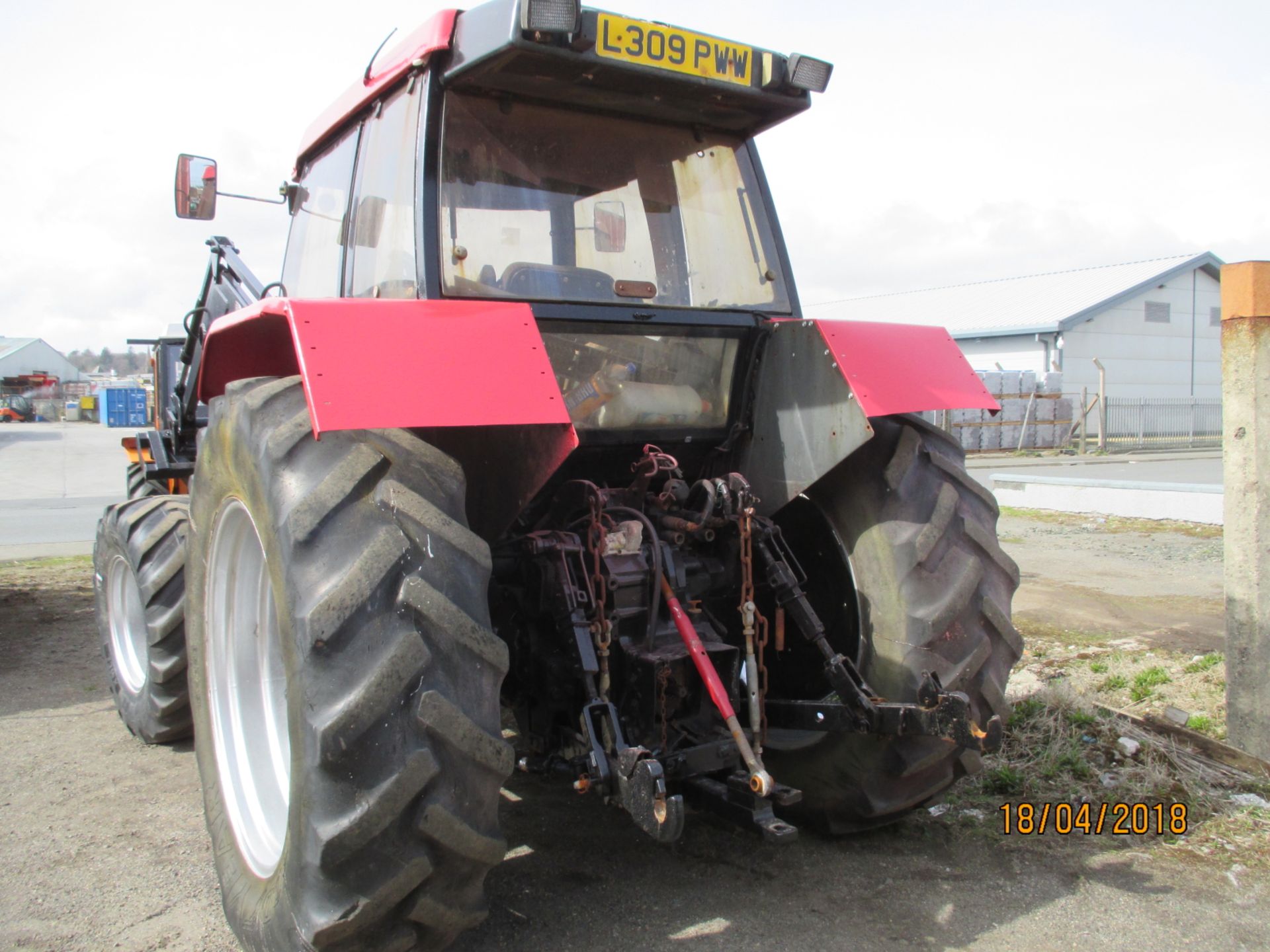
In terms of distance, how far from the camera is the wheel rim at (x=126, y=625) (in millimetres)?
4535

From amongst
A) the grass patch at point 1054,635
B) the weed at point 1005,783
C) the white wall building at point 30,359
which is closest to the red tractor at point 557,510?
the weed at point 1005,783

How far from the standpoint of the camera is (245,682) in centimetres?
301

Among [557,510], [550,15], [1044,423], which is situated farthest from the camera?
[1044,423]

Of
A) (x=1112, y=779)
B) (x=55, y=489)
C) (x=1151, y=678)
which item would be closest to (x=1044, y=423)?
(x=1151, y=678)

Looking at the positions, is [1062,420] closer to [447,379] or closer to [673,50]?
[673,50]

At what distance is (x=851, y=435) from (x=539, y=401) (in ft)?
3.43

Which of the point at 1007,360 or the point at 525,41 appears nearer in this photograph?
the point at 525,41

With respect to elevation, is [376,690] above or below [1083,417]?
below

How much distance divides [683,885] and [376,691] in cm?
139

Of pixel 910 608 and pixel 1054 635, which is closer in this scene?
pixel 910 608

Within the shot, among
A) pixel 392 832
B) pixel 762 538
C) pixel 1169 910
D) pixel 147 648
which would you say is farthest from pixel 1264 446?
pixel 147 648

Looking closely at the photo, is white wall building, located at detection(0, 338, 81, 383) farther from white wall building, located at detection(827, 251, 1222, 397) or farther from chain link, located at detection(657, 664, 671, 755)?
chain link, located at detection(657, 664, 671, 755)

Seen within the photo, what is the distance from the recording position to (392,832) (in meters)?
2.07

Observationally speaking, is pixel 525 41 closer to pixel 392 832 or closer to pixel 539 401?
pixel 539 401
